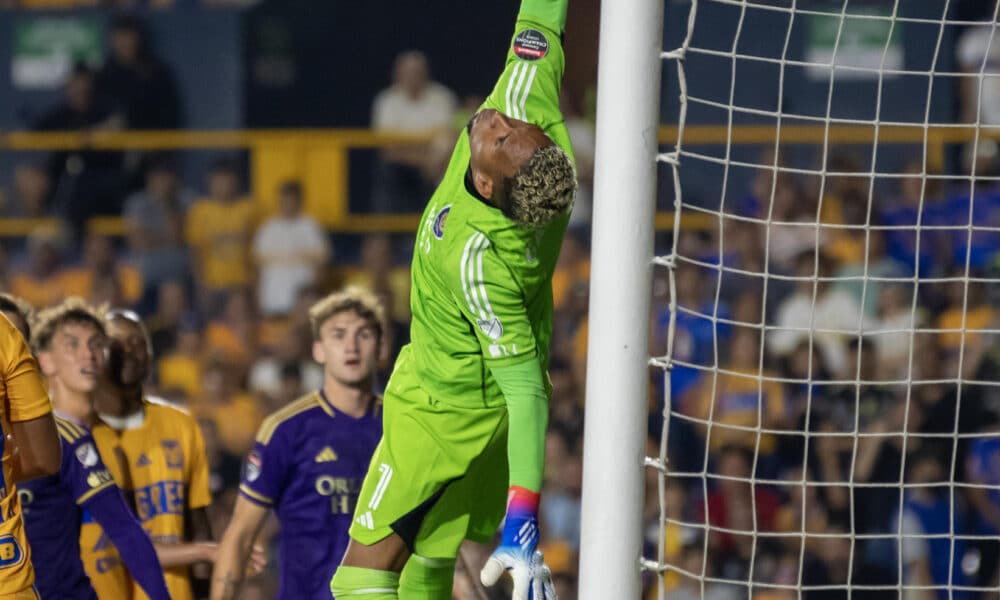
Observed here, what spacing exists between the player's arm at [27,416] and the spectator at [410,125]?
5.96 meters

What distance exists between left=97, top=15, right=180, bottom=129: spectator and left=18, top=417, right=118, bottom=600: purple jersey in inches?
236

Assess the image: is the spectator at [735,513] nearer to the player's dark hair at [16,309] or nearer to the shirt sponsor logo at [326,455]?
the shirt sponsor logo at [326,455]

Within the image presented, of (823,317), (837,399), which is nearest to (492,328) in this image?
(837,399)

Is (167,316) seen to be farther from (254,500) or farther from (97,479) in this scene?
(97,479)

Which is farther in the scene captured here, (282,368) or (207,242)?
(207,242)

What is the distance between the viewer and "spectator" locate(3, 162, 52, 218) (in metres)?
10.0

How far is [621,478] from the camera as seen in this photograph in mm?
3791

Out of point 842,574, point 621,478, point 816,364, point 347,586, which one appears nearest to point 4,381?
point 347,586

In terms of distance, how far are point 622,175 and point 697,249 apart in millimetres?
5060

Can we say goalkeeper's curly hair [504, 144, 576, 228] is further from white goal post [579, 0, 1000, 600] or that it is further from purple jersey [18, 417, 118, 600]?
white goal post [579, 0, 1000, 600]

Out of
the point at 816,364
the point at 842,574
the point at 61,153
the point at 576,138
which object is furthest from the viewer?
the point at 61,153

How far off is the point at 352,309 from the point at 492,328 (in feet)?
5.27

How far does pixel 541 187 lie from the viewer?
3.41 meters

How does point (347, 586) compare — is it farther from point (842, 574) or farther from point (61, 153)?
point (61, 153)
